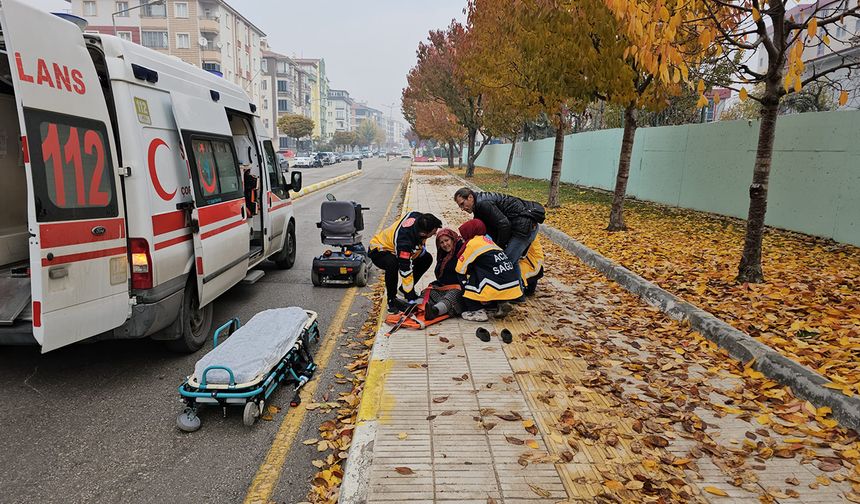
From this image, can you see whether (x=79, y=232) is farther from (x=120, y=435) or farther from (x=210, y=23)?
(x=210, y=23)

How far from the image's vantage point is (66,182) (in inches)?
153

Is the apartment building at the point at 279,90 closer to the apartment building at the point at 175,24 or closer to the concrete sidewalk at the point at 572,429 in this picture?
the apartment building at the point at 175,24

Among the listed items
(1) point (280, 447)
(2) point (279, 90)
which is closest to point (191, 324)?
(1) point (280, 447)

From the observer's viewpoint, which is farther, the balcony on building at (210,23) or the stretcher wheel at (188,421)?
the balcony on building at (210,23)

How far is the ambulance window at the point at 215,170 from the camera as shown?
5.47 meters

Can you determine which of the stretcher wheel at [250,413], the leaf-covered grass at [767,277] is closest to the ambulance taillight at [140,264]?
the stretcher wheel at [250,413]

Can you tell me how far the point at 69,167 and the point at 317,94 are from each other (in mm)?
123578

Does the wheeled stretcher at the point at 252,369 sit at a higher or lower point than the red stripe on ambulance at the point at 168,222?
lower

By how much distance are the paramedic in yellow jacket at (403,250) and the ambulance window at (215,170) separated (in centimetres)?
174

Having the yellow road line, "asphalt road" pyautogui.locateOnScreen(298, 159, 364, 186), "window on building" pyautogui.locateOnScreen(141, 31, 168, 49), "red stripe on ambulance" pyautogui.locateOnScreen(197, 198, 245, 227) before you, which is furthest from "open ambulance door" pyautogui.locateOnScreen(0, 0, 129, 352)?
"window on building" pyautogui.locateOnScreen(141, 31, 168, 49)

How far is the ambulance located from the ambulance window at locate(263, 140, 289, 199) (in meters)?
2.14

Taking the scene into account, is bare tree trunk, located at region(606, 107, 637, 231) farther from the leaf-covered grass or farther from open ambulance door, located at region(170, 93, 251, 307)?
open ambulance door, located at region(170, 93, 251, 307)

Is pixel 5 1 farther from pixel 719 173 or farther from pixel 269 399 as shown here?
pixel 719 173

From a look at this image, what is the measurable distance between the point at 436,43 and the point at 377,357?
33.0 meters
